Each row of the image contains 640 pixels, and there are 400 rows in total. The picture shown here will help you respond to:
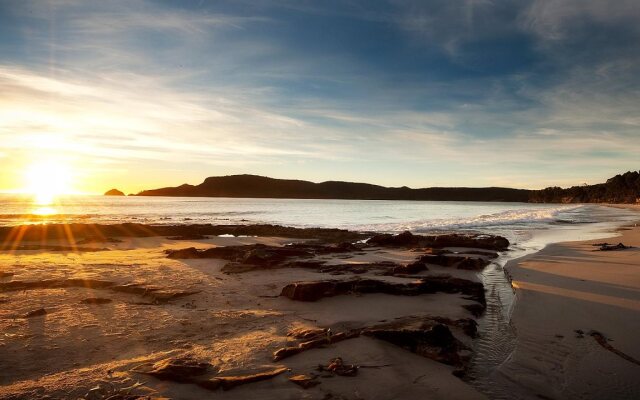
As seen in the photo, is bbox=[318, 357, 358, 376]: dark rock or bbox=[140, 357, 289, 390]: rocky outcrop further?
bbox=[318, 357, 358, 376]: dark rock

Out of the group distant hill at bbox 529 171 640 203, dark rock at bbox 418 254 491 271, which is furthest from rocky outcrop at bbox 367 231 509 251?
distant hill at bbox 529 171 640 203

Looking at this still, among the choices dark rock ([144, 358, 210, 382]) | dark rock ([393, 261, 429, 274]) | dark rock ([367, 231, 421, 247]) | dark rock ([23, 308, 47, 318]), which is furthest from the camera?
dark rock ([367, 231, 421, 247])

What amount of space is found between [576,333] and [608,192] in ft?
521

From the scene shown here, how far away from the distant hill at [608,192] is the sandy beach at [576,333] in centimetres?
12231

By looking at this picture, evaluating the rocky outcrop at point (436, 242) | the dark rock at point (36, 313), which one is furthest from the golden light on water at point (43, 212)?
the dark rock at point (36, 313)

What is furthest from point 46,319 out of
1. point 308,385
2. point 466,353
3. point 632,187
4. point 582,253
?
point 632,187

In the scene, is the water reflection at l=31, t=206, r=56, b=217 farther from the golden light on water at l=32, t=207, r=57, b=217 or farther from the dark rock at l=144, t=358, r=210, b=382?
the dark rock at l=144, t=358, r=210, b=382

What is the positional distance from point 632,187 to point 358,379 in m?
147

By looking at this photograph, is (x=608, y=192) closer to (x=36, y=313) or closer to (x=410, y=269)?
(x=410, y=269)

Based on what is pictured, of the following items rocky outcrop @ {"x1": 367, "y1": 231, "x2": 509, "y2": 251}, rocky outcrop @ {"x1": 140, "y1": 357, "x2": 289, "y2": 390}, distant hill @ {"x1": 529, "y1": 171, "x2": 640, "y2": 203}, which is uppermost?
distant hill @ {"x1": 529, "y1": 171, "x2": 640, "y2": 203}

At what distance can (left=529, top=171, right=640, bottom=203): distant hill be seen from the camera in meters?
118

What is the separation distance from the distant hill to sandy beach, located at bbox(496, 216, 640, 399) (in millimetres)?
122306

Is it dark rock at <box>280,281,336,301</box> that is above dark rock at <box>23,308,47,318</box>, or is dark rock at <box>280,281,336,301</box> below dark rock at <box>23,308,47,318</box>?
above

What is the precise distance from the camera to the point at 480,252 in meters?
17.8
